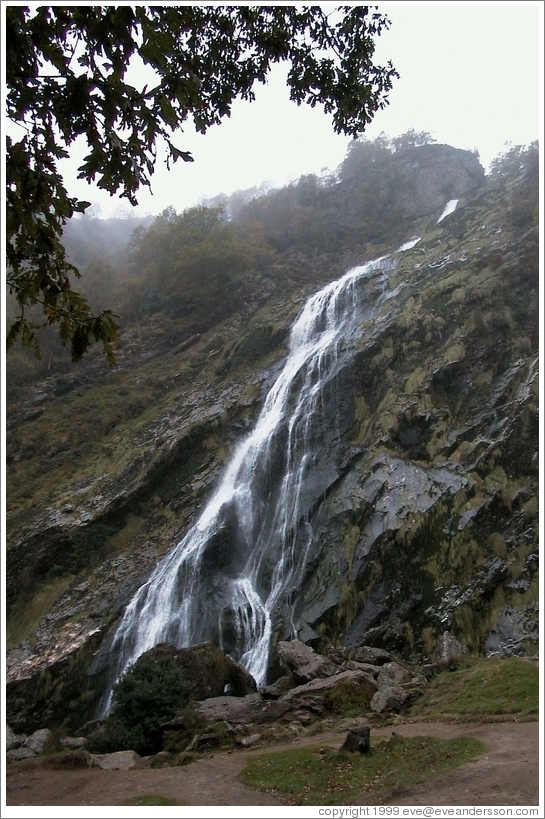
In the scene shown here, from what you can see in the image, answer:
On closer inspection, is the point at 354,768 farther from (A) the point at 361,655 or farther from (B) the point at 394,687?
(A) the point at 361,655

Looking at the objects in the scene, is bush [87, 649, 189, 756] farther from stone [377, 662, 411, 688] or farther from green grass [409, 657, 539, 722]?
green grass [409, 657, 539, 722]

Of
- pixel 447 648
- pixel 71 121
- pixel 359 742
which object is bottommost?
pixel 447 648

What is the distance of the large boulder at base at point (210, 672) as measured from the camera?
558 inches

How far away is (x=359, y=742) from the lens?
8.58 meters

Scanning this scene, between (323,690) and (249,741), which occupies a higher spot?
(323,690)

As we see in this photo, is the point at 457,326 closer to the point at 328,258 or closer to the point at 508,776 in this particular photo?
the point at 508,776

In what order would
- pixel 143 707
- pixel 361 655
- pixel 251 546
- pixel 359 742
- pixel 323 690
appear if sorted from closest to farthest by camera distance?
pixel 359 742 → pixel 323 690 → pixel 143 707 → pixel 361 655 → pixel 251 546

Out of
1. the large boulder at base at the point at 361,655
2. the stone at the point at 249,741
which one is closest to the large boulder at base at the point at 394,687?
the large boulder at base at the point at 361,655

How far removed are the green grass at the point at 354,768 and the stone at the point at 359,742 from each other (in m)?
0.09

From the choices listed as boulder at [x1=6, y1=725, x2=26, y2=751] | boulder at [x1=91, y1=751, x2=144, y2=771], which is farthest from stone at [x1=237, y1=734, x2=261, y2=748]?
boulder at [x1=6, y1=725, x2=26, y2=751]

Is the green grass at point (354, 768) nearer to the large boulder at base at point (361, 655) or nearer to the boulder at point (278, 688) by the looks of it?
the boulder at point (278, 688)

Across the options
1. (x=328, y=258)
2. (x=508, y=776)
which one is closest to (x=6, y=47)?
(x=508, y=776)

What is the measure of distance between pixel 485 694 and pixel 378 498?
7.45 meters

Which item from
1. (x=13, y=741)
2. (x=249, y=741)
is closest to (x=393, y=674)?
(x=249, y=741)
